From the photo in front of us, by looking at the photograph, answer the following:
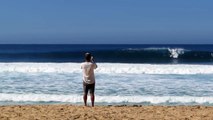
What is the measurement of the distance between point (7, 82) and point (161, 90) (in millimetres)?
6958

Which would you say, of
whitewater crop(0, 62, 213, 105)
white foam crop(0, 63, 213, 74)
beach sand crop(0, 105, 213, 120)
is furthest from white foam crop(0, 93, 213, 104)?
white foam crop(0, 63, 213, 74)

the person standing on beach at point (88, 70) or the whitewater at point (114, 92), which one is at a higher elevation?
the whitewater at point (114, 92)

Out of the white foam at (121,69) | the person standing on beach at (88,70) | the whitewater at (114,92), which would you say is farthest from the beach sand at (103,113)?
the white foam at (121,69)

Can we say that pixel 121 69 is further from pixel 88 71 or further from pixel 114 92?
pixel 88 71

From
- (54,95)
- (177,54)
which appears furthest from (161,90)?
(177,54)

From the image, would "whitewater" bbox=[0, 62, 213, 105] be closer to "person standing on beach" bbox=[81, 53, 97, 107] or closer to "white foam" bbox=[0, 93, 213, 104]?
"white foam" bbox=[0, 93, 213, 104]

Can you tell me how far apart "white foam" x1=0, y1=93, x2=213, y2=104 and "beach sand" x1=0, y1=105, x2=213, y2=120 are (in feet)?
7.68

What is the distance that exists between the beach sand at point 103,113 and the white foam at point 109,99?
92.2 inches

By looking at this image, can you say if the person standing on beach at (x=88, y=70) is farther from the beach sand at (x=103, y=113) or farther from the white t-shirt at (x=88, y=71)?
the beach sand at (x=103, y=113)

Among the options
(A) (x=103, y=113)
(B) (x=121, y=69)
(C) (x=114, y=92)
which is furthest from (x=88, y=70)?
(B) (x=121, y=69)

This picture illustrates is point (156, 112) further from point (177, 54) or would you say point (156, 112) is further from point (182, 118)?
point (177, 54)

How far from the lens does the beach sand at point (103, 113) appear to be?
31.5 feet

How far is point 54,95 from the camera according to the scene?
14484 mm

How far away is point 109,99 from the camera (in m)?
13.7
